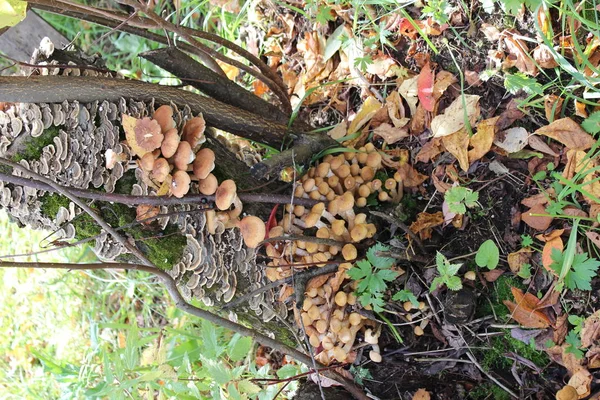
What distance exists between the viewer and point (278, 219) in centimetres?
235

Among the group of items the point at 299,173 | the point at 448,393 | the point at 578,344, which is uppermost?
the point at 299,173


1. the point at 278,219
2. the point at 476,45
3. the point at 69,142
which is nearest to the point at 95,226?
the point at 69,142

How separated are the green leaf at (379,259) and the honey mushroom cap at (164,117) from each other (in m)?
0.93

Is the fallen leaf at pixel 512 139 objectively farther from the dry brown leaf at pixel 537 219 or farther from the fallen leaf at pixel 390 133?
the fallen leaf at pixel 390 133

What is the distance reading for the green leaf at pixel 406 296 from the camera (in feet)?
7.21

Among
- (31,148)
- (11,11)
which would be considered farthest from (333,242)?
(11,11)

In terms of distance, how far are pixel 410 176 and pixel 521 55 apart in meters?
0.66

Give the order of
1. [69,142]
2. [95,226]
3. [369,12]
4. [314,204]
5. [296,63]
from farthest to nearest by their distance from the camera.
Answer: [296,63], [369,12], [314,204], [95,226], [69,142]

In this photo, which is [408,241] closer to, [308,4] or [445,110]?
[445,110]

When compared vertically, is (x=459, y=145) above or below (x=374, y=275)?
above

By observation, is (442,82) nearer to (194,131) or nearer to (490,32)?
(490,32)

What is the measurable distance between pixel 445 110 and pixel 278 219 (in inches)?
33.6

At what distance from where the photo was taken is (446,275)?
208 centimetres

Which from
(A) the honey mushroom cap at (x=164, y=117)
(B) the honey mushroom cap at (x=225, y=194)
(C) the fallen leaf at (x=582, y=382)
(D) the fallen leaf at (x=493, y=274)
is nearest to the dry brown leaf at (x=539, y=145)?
(D) the fallen leaf at (x=493, y=274)
